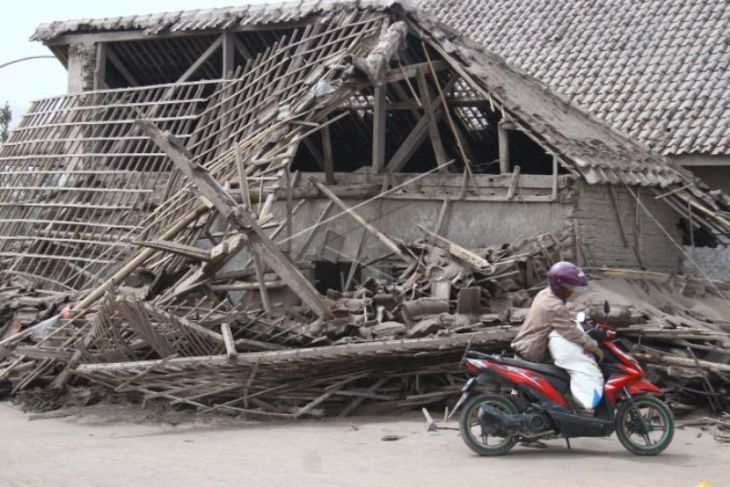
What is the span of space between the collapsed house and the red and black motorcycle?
6.12 feet

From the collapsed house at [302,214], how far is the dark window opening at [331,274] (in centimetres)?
5

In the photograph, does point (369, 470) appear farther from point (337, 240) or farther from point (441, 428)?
point (337, 240)

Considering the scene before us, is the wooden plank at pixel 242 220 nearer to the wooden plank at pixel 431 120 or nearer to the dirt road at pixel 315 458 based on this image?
the dirt road at pixel 315 458

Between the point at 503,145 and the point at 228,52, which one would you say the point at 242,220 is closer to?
the point at 503,145

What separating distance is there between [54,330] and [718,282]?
8.99m

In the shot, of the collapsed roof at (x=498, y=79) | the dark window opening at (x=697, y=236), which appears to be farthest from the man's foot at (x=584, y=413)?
the dark window opening at (x=697, y=236)

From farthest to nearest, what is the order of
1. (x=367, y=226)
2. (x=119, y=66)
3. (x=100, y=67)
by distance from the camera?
(x=119, y=66) < (x=100, y=67) < (x=367, y=226)

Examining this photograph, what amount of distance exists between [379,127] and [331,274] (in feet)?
6.88

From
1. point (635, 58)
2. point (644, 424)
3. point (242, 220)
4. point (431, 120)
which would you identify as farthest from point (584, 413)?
point (635, 58)

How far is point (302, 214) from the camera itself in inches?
604

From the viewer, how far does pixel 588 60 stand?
21828 millimetres

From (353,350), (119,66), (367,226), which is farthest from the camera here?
(119,66)

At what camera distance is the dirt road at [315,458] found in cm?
788

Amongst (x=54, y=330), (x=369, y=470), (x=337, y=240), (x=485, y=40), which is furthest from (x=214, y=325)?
(x=485, y=40)
